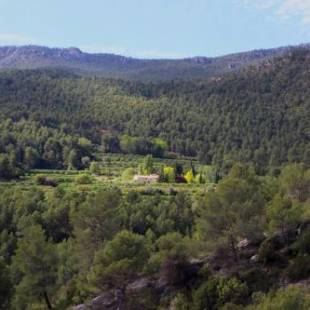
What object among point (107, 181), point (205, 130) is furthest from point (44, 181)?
point (205, 130)

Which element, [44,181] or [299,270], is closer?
[299,270]

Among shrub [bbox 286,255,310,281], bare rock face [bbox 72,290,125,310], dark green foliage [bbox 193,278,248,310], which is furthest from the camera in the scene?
bare rock face [bbox 72,290,125,310]

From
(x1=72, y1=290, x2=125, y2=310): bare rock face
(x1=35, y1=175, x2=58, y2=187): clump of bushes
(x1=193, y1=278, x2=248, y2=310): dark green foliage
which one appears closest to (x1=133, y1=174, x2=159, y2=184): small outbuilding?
(x1=35, y1=175, x2=58, y2=187): clump of bushes

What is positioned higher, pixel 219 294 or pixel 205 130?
pixel 219 294

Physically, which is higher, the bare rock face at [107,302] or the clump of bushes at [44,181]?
the bare rock face at [107,302]

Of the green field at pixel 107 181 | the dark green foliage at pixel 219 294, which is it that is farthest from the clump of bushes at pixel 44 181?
the dark green foliage at pixel 219 294

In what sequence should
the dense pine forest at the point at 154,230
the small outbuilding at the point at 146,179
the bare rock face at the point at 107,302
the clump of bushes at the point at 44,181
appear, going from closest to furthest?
the dense pine forest at the point at 154,230 < the bare rock face at the point at 107,302 < the clump of bushes at the point at 44,181 < the small outbuilding at the point at 146,179

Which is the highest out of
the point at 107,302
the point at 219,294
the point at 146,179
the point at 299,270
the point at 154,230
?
the point at 299,270

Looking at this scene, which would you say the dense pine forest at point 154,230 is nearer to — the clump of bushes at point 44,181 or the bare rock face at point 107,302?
the bare rock face at point 107,302

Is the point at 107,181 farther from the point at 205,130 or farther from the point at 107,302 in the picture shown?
the point at 107,302

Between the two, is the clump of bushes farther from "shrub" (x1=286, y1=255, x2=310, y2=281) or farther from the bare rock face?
"shrub" (x1=286, y1=255, x2=310, y2=281)

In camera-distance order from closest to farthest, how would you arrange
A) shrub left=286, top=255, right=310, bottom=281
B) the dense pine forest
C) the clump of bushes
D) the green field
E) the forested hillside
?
shrub left=286, top=255, right=310, bottom=281, the dense pine forest, the green field, the clump of bushes, the forested hillside

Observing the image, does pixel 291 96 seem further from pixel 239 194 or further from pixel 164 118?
pixel 239 194
